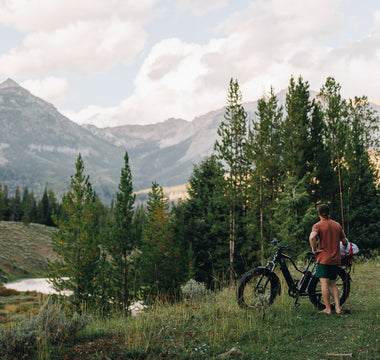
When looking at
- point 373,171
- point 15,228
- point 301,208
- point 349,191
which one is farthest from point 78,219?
point 15,228

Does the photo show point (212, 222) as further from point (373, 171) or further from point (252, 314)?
point (252, 314)

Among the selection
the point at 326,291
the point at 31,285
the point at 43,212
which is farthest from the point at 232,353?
the point at 43,212

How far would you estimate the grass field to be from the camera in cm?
561

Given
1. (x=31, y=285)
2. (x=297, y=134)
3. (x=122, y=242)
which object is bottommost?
(x=31, y=285)

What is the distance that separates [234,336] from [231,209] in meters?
24.4

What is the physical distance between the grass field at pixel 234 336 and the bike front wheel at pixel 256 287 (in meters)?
0.27

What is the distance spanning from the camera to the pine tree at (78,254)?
2464 centimetres

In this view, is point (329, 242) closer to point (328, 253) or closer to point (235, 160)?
point (328, 253)

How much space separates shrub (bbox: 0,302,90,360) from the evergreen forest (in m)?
19.5

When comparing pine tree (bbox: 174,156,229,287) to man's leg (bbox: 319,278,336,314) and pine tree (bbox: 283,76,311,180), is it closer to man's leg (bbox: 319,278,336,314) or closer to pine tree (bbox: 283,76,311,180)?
pine tree (bbox: 283,76,311,180)

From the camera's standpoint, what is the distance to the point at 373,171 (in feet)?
105

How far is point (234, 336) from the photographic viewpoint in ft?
20.9

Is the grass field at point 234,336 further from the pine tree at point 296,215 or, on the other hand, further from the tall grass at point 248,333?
the pine tree at point 296,215

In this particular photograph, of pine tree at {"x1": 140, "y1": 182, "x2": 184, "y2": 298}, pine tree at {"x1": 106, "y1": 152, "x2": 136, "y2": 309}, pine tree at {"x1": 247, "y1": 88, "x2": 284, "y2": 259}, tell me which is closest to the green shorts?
pine tree at {"x1": 247, "y1": 88, "x2": 284, "y2": 259}
